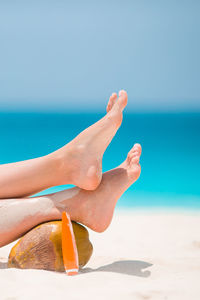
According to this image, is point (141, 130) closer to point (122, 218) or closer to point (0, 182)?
point (122, 218)

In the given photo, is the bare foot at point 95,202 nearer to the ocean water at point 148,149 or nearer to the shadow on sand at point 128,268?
the shadow on sand at point 128,268

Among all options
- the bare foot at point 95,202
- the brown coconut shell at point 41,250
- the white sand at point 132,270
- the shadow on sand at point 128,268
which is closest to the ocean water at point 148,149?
the white sand at point 132,270

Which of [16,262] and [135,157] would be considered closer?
[16,262]

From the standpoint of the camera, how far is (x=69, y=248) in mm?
2119

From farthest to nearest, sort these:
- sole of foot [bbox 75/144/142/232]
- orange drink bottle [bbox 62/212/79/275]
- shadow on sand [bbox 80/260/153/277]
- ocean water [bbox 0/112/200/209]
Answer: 1. ocean water [bbox 0/112/200/209]
2. sole of foot [bbox 75/144/142/232]
3. shadow on sand [bbox 80/260/153/277]
4. orange drink bottle [bbox 62/212/79/275]

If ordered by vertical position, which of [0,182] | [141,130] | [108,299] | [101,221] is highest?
[141,130]

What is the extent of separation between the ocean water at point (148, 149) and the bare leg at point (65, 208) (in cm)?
213

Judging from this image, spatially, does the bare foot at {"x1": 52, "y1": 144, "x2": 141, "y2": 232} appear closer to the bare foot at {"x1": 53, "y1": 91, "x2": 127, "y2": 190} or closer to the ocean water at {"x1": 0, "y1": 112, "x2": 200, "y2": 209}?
the bare foot at {"x1": 53, "y1": 91, "x2": 127, "y2": 190}

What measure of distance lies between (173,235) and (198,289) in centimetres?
150

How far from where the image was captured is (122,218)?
3979 mm

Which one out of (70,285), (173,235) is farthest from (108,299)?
(173,235)

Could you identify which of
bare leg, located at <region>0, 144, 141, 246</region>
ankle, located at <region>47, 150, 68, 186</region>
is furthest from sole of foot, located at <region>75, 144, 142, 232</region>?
ankle, located at <region>47, 150, 68, 186</region>

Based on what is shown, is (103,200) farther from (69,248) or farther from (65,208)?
(69,248)

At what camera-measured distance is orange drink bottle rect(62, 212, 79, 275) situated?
6.85 feet
